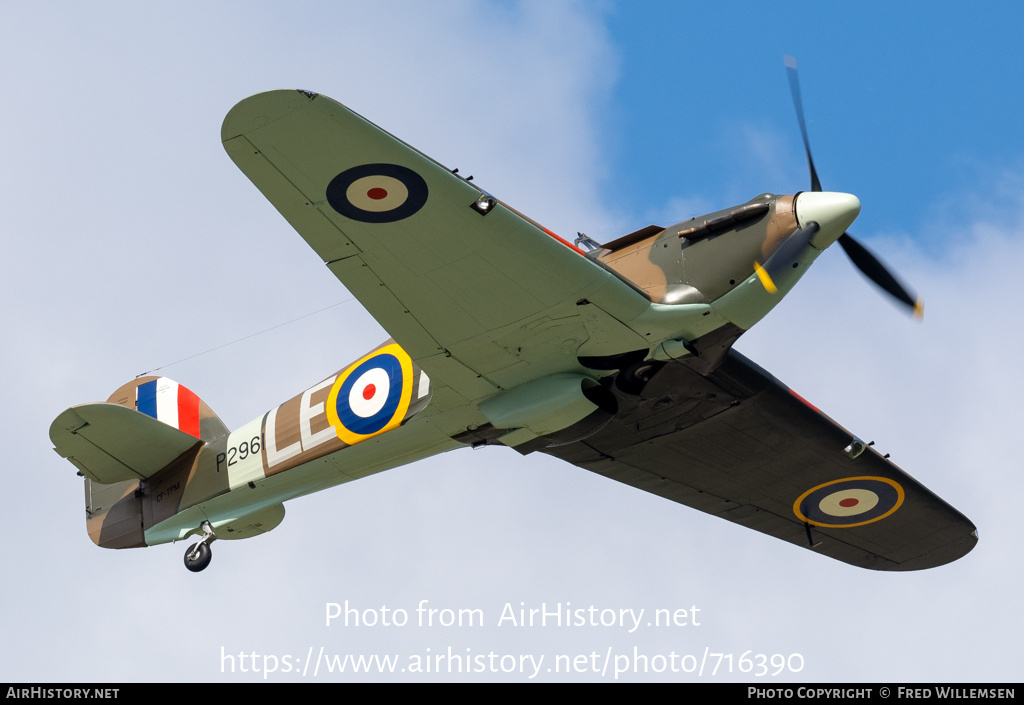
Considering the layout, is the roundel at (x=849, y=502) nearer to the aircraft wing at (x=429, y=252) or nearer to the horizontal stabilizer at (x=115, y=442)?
the aircraft wing at (x=429, y=252)

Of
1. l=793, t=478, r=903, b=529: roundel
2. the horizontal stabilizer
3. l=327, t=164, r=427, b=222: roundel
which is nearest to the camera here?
l=327, t=164, r=427, b=222: roundel

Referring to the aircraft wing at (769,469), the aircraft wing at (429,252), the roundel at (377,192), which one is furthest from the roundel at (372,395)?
the roundel at (377,192)

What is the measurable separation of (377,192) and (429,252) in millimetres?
865

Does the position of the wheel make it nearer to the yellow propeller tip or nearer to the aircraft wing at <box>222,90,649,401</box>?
the aircraft wing at <box>222,90,649,401</box>

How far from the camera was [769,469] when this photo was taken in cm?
1562

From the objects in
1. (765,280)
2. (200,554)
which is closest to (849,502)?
(765,280)

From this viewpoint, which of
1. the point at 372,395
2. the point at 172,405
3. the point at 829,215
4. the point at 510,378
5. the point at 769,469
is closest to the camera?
the point at 829,215

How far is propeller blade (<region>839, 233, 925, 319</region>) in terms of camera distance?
41.7ft

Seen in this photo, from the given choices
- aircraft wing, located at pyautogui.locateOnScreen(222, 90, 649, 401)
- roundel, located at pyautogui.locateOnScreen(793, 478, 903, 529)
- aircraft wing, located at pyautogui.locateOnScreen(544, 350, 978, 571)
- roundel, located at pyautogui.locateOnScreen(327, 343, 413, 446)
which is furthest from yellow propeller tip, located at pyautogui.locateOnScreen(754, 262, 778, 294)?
roundel, located at pyautogui.locateOnScreen(793, 478, 903, 529)

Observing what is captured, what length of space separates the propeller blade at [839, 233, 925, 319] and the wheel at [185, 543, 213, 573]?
28.8 feet

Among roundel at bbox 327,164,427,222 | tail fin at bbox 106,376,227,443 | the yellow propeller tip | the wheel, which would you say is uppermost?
tail fin at bbox 106,376,227,443

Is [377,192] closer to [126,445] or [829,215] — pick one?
[829,215]
